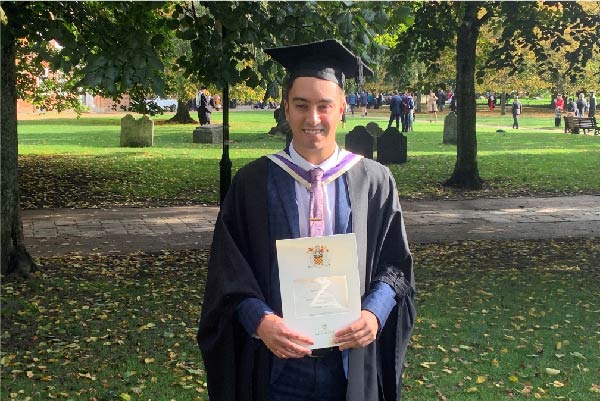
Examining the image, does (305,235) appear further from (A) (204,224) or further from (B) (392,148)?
(B) (392,148)

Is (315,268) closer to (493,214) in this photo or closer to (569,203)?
(493,214)

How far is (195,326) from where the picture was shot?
6828 millimetres

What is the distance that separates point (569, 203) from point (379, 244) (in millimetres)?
12475

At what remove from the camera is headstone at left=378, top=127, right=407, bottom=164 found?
67.4ft

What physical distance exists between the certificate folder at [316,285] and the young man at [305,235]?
0.31 feet

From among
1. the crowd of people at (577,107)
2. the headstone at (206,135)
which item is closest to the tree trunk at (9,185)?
the headstone at (206,135)

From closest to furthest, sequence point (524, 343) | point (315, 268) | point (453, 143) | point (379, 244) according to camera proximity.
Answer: point (315, 268) → point (379, 244) → point (524, 343) → point (453, 143)

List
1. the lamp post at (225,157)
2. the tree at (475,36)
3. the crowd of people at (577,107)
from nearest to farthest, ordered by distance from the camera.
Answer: the lamp post at (225,157) < the tree at (475,36) < the crowd of people at (577,107)

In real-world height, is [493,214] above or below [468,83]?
below

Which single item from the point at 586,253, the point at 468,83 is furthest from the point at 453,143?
the point at 586,253

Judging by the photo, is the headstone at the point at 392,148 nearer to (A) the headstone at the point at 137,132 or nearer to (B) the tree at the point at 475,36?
(B) the tree at the point at 475,36

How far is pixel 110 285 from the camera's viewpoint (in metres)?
8.12

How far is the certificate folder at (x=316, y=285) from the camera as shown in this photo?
2.41m

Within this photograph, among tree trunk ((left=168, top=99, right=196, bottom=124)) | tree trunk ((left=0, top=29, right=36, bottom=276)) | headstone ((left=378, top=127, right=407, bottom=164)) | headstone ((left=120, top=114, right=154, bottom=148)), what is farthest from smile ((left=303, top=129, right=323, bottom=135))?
tree trunk ((left=168, top=99, right=196, bottom=124))
